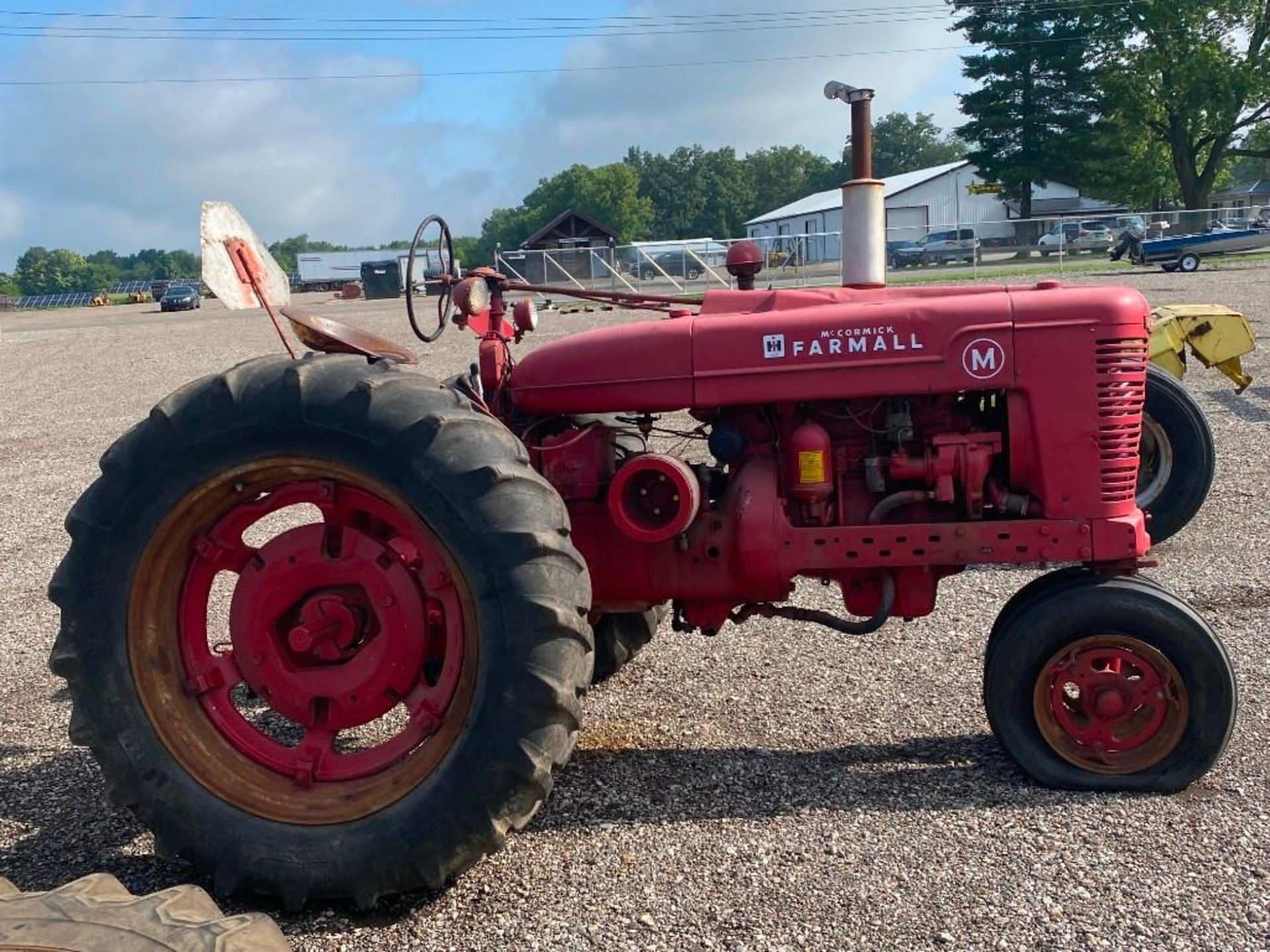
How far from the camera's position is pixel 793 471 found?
11.8ft

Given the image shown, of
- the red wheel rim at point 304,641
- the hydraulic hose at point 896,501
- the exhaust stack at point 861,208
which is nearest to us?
the red wheel rim at point 304,641

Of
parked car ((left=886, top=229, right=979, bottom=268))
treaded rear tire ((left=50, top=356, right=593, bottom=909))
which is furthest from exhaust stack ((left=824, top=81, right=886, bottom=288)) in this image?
parked car ((left=886, top=229, right=979, bottom=268))

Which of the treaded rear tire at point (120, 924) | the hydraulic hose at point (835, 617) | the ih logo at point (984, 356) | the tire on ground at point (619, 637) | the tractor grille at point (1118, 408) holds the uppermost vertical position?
the ih logo at point (984, 356)

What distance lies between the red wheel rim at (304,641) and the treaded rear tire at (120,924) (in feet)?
2.81

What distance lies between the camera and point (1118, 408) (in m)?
3.44

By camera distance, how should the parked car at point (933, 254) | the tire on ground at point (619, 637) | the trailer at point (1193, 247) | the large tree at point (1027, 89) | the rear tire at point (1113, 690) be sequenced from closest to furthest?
the rear tire at point (1113, 690)
the tire on ground at point (619, 637)
the trailer at point (1193, 247)
the parked car at point (933, 254)
the large tree at point (1027, 89)

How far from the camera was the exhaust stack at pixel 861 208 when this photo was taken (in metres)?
4.07

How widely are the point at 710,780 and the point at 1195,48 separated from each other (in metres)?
49.4

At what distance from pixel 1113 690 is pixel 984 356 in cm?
106

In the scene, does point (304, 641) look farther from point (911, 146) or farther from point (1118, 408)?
point (911, 146)

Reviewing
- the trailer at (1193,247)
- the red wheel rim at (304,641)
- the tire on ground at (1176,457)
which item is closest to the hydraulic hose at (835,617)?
the red wheel rim at (304,641)

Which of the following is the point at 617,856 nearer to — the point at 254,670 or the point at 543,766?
the point at 543,766

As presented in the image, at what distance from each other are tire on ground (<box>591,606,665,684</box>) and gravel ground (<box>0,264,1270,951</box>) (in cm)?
8

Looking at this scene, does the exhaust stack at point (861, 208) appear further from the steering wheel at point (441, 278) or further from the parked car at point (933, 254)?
the parked car at point (933, 254)
